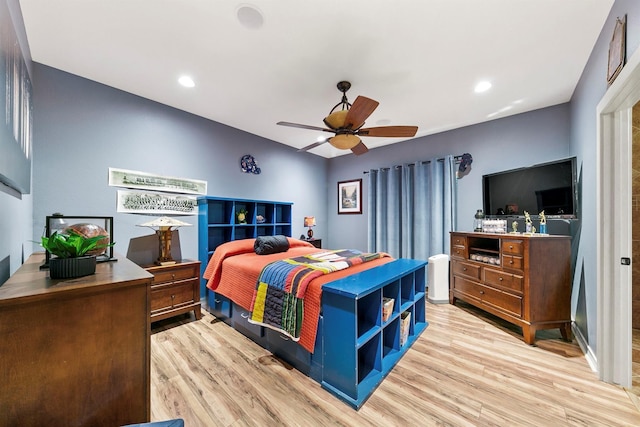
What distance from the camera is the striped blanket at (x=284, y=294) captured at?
187 centimetres

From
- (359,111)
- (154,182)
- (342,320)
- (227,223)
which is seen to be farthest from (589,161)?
(154,182)

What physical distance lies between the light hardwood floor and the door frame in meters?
0.21

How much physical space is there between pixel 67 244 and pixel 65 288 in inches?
11.0

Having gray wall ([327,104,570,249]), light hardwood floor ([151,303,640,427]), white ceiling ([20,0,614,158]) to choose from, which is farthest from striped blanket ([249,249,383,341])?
gray wall ([327,104,570,249])

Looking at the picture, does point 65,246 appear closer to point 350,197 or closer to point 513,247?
point 513,247

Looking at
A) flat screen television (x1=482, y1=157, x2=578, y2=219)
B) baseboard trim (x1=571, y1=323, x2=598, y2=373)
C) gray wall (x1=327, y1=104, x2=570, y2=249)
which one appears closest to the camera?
baseboard trim (x1=571, y1=323, x2=598, y2=373)

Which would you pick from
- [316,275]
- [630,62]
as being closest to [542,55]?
[630,62]

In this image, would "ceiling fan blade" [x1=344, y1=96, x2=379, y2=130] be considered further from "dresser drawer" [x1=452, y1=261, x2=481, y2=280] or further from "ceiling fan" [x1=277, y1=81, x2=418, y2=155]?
"dresser drawer" [x1=452, y1=261, x2=481, y2=280]

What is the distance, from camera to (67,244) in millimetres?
1044

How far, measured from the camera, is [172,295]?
2.64 meters

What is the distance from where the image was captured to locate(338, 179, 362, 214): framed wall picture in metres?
4.98

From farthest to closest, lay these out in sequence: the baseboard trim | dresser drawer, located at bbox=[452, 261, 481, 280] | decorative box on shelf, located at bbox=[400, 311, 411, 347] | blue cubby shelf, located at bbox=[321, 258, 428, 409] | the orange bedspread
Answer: dresser drawer, located at bbox=[452, 261, 481, 280] < decorative box on shelf, located at bbox=[400, 311, 411, 347] < the baseboard trim < the orange bedspread < blue cubby shelf, located at bbox=[321, 258, 428, 409]

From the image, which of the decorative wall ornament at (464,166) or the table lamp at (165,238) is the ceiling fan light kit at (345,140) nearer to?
the table lamp at (165,238)

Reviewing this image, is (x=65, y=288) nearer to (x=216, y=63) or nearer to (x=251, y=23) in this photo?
(x=251, y=23)
